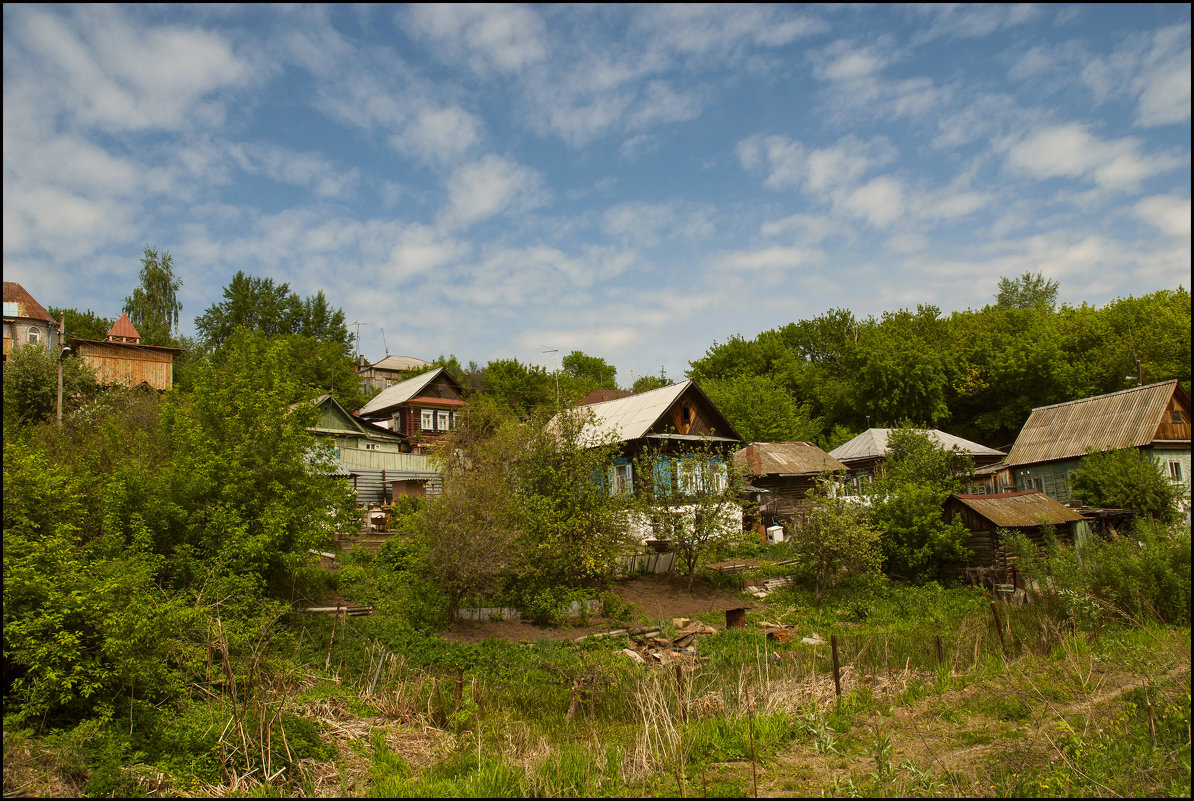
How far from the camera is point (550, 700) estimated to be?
1204 centimetres

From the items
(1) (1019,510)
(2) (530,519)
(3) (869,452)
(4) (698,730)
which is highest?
(3) (869,452)

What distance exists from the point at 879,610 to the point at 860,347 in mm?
34731

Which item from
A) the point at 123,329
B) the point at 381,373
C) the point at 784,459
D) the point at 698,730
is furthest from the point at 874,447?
the point at 381,373

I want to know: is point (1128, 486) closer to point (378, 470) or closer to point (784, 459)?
point (784, 459)

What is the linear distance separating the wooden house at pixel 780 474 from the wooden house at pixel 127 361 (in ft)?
91.2

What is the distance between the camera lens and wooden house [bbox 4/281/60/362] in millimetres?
42969

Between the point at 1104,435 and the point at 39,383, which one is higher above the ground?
the point at 39,383

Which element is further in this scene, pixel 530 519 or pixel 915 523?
pixel 915 523

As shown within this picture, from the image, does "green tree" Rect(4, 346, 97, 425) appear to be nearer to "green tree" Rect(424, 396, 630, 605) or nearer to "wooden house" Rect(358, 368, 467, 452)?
"wooden house" Rect(358, 368, 467, 452)

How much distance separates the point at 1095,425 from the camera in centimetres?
3325

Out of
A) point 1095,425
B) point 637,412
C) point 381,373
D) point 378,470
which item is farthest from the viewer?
point 381,373

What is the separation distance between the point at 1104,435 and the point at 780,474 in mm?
14827

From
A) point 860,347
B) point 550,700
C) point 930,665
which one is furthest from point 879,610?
point 860,347

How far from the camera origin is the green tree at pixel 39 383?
28.7 metres
